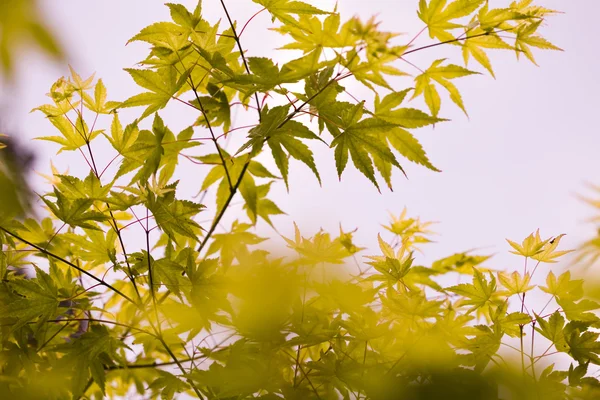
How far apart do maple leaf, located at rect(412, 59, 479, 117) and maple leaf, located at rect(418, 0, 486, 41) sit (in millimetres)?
79

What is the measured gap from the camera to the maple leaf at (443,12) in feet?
3.70

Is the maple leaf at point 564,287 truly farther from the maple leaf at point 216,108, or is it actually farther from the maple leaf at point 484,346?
the maple leaf at point 216,108

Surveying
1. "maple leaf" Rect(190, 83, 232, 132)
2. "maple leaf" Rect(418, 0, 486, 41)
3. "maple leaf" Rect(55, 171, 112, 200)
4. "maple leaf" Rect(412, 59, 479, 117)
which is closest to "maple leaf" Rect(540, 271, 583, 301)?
"maple leaf" Rect(412, 59, 479, 117)

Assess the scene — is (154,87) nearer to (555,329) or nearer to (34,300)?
(34,300)

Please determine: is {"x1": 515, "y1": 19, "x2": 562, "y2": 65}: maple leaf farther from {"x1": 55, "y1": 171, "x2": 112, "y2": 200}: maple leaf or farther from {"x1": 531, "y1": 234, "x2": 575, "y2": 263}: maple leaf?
{"x1": 55, "y1": 171, "x2": 112, "y2": 200}: maple leaf

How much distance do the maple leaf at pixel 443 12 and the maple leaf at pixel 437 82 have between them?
0.08 metres

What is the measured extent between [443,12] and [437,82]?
17 cm

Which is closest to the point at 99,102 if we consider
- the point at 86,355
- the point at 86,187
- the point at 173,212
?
the point at 86,187

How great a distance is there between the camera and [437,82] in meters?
1.23

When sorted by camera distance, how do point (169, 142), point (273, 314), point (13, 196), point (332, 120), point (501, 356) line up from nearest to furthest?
1. point (13, 196)
2. point (273, 314)
3. point (501, 356)
4. point (332, 120)
5. point (169, 142)

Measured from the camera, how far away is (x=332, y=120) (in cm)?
108

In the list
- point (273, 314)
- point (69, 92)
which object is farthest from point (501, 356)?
point (69, 92)

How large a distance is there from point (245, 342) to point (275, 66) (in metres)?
0.61

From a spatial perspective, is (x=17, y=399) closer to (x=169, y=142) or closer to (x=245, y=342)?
(x=245, y=342)
